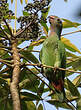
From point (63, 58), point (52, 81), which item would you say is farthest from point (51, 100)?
point (63, 58)

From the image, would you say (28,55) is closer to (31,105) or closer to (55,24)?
(31,105)

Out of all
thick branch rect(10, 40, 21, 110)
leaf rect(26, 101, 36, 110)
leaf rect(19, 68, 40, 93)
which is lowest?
leaf rect(26, 101, 36, 110)

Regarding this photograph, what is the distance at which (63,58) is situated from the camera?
109 inches

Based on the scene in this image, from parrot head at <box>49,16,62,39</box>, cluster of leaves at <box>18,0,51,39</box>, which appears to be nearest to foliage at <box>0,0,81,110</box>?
cluster of leaves at <box>18,0,51,39</box>

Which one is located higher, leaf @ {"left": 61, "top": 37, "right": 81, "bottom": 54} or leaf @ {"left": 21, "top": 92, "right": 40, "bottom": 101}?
leaf @ {"left": 61, "top": 37, "right": 81, "bottom": 54}

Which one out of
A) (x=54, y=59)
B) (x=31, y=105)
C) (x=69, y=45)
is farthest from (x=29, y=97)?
(x=69, y=45)

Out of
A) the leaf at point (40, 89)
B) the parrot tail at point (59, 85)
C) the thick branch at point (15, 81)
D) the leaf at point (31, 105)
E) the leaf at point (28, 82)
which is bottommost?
the leaf at point (31, 105)

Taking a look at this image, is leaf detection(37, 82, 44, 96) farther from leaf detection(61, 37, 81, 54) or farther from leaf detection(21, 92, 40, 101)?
leaf detection(61, 37, 81, 54)

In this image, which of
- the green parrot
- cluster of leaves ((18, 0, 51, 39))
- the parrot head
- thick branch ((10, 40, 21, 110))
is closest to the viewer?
thick branch ((10, 40, 21, 110))

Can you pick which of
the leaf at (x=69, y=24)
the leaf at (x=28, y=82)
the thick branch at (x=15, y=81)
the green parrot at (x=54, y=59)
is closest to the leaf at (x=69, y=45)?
the green parrot at (x=54, y=59)

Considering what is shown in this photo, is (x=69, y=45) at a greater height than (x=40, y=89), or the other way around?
(x=69, y=45)

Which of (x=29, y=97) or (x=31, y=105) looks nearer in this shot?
(x=29, y=97)

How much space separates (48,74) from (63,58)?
1.00 feet

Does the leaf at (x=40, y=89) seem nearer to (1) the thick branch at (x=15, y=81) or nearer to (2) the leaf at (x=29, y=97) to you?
(2) the leaf at (x=29, y=97)
